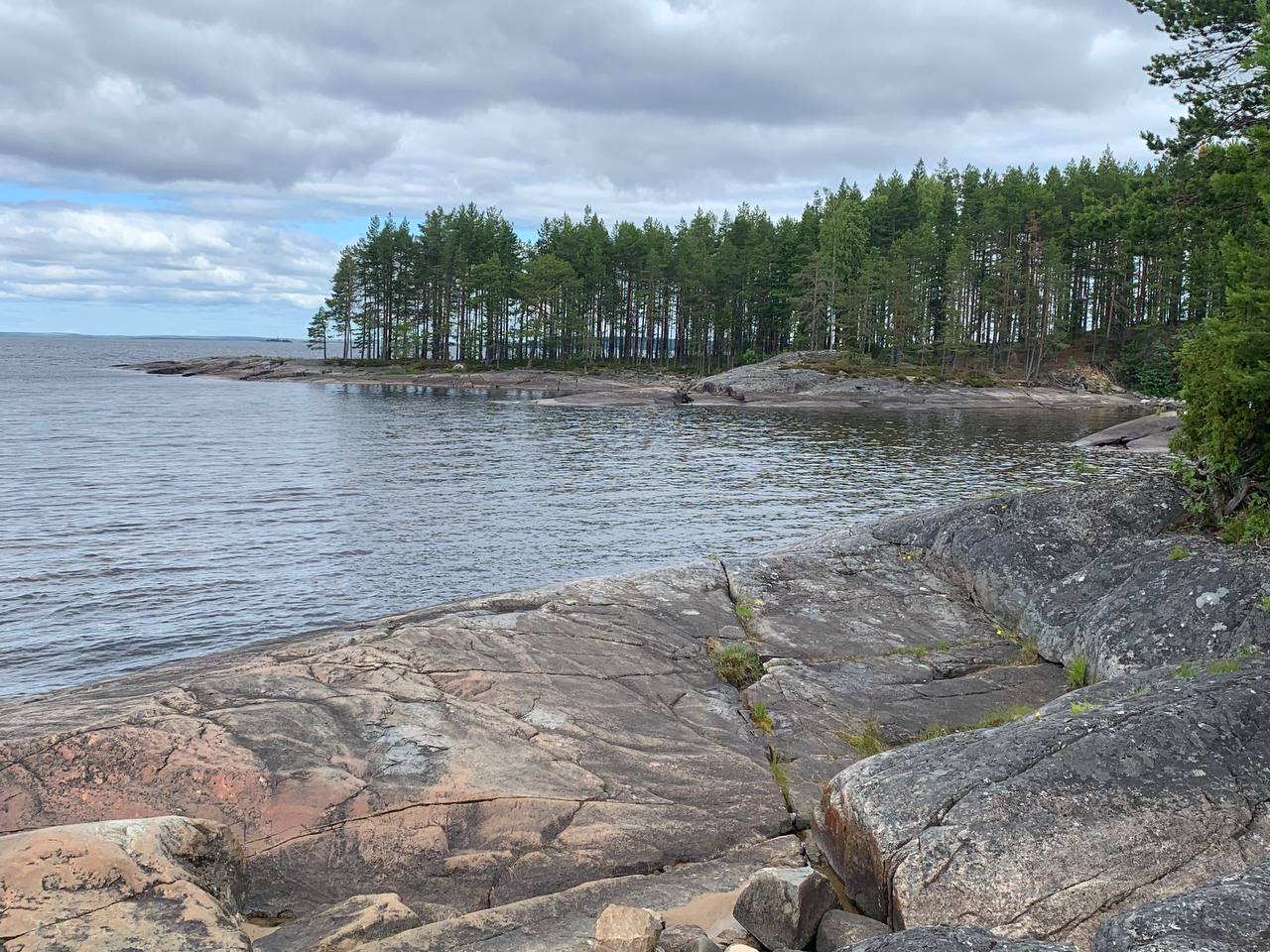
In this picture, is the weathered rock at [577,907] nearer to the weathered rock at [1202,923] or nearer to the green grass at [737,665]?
the weathered rock at [1202,923]

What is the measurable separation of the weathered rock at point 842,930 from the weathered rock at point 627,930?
58.3 inches

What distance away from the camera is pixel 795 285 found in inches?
4321

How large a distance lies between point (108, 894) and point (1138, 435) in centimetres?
5533

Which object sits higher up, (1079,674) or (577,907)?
(1079,674)

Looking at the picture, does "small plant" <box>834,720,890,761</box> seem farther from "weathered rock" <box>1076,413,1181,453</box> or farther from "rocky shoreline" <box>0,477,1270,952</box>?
"weathered rock" <box>1076,413,1181,453</box>

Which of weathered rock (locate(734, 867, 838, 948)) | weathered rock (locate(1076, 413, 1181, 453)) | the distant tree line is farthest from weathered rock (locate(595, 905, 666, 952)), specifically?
the distant tree line

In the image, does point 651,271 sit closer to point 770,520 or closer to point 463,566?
point 770,520

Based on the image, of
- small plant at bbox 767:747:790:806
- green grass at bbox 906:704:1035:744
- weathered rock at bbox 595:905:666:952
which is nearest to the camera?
weathered rock at bbox 595:905:666:952

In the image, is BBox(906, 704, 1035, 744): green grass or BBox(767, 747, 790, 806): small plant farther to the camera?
BBox(906, 704, 1035, 744): green grass

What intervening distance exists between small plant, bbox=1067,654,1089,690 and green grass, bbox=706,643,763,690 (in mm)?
4529

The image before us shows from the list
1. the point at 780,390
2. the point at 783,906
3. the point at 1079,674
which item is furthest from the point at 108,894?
the point at 780,390

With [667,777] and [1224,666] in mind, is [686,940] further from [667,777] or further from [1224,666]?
[1224,666]

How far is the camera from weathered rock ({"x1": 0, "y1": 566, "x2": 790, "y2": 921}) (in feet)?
30.1

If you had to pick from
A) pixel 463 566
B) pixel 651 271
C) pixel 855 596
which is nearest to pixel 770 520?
pixel 463 566
